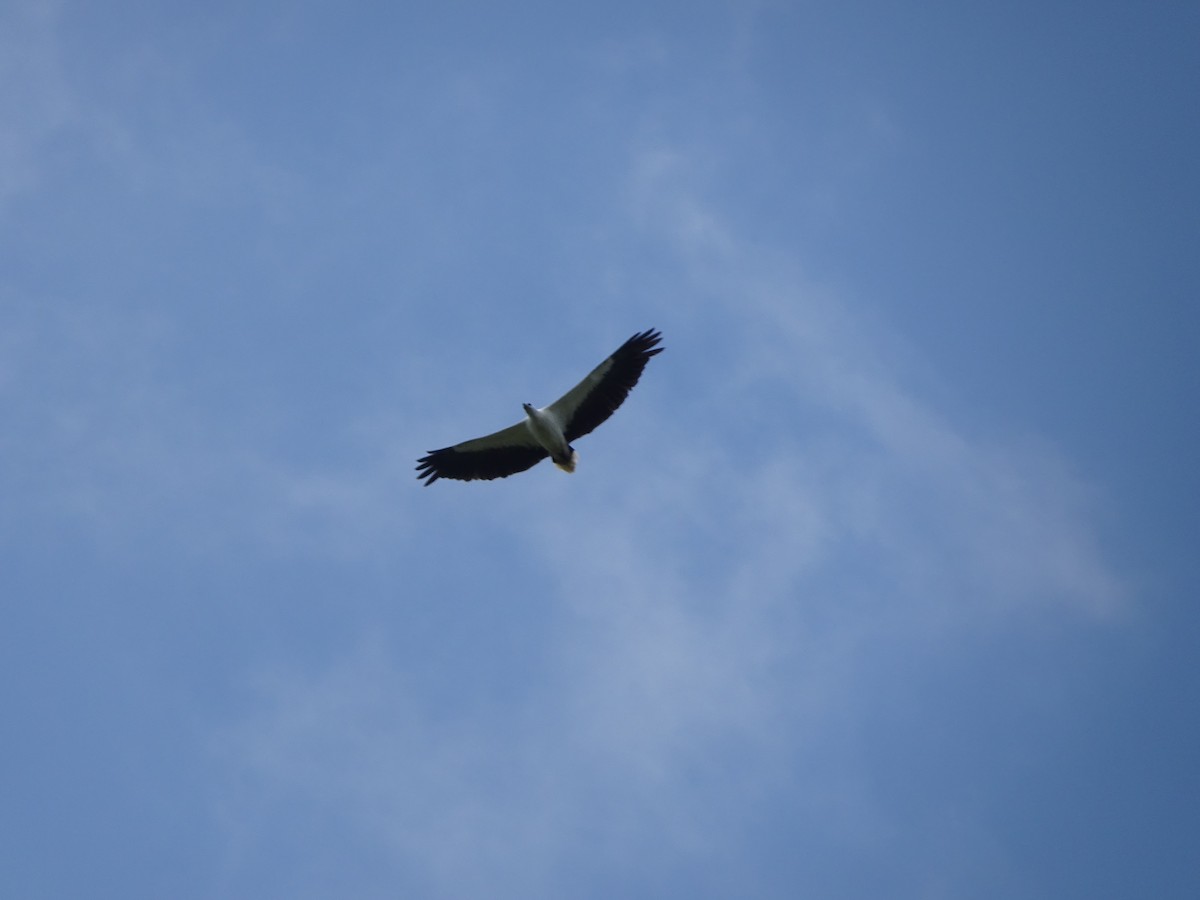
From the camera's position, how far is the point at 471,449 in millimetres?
29406

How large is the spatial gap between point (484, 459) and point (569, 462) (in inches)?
84.9

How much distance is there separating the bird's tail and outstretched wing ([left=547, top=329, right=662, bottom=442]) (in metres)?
0.51

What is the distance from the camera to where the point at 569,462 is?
28531mm

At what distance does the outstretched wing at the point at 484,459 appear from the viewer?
29.1 metres

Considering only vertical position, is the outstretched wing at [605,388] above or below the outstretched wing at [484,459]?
above

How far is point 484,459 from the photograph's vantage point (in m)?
29.5

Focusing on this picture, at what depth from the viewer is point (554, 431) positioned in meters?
28.1

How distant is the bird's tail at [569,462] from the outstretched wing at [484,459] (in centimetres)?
61

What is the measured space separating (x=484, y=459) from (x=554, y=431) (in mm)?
2227

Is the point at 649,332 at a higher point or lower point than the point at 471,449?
higher

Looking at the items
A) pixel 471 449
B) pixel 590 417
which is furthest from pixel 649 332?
pixel 471 449

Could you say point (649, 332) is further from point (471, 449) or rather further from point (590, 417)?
point (471, 449)

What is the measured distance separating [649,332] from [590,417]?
2245mm

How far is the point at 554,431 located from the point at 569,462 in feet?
2.85
